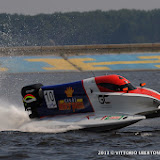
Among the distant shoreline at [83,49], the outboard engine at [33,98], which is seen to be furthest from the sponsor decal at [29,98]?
the distant shoreline at [83,49]

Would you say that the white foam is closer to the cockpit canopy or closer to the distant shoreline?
the cockpit canopy

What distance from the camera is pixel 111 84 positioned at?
13.5m

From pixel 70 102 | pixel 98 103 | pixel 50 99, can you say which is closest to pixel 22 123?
pixel 50 99

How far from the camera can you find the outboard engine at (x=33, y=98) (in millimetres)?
14367

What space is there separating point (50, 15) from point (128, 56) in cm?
729

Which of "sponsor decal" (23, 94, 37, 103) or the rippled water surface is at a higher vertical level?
"sponsor decal" (23, 94, 37, 103)

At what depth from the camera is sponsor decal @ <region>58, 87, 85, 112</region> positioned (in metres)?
13.8

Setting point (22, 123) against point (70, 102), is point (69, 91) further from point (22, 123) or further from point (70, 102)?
point (22, 123)

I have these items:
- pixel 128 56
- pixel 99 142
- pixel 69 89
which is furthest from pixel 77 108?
pixel 128 56

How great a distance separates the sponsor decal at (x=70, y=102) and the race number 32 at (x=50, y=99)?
9.8 inches

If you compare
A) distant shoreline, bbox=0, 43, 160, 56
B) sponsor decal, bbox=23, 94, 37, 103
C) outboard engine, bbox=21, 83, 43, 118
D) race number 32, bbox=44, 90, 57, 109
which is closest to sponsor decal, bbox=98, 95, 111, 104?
race number 32, bbox=44, 90, 57, 109

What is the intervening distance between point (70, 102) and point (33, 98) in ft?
4.35

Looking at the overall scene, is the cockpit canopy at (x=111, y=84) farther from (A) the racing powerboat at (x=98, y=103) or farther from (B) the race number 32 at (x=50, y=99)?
(B) the race number 32 at (x=50, y=99)

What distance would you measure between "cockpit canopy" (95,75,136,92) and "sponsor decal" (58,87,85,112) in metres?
0.78
